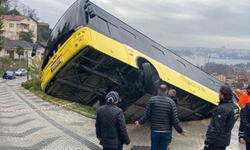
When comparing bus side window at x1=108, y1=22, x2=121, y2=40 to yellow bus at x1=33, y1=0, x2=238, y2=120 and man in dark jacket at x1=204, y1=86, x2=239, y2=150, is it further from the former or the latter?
man in dark jacket at x1=204, y1=86, x2=239, y2=150

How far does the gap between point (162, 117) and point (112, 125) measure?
0.97 m

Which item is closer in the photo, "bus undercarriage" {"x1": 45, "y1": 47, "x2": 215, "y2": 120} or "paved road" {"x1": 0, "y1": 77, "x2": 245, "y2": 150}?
"bus undercarriage" {"x1": 45, "y1": 47, "x2": 215, "y2": 120}

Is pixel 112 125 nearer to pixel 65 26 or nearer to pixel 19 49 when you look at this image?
pixel 65 26

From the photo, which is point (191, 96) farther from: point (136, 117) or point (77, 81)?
point (77, 81)

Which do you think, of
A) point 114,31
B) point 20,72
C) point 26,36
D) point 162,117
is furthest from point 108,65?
point 26,36

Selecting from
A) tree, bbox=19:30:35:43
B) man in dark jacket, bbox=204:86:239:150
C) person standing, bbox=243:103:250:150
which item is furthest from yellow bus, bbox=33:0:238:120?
tree, bbox=19:30:35:43

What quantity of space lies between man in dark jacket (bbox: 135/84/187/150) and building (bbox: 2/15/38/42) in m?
76.0

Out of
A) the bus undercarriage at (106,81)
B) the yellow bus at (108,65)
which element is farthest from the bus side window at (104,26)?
the bus undercarriage at (106,81)

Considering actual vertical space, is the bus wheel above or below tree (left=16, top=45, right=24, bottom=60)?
below

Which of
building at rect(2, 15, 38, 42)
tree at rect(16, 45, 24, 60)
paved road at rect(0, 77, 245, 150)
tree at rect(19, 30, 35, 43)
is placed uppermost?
building at rect(2, 15, 38, 42)

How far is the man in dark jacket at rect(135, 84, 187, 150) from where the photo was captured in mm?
4488

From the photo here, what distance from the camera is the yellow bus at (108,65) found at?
591 centimetres

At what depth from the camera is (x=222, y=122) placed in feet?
12.8

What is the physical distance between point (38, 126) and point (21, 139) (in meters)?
1.76
